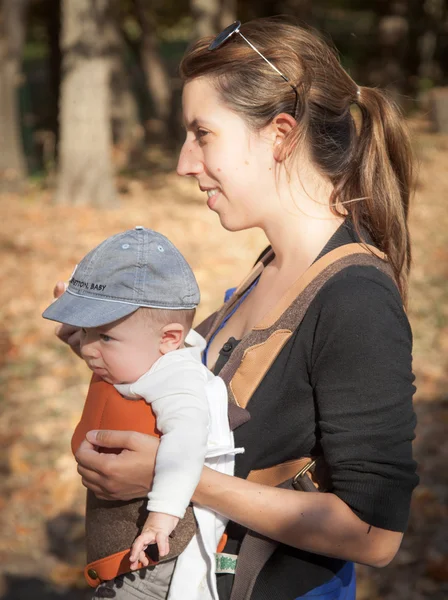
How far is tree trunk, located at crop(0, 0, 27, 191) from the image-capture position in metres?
11.6

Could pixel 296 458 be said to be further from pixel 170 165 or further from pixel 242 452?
pixel 170 165

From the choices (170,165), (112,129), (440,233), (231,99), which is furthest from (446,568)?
(112,129)

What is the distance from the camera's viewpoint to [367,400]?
1.95 m

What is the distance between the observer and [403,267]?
2.47 metres

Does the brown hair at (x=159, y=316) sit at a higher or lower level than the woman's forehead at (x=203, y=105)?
lower

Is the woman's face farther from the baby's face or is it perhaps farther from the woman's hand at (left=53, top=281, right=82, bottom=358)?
the woman's hand at (left=53, top=281, right=82, bottom=358)

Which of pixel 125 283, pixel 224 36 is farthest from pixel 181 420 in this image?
pixel 224 36

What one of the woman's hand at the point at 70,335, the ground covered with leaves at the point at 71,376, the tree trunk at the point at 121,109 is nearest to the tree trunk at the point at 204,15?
the ground covered with leaves at the point at 71,376

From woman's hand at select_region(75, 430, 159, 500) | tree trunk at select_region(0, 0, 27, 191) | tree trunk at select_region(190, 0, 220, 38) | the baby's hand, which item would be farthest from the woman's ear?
tree trunk at select_region(190, 0, 220, 38)

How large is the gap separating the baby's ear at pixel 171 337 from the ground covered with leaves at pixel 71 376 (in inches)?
51.3

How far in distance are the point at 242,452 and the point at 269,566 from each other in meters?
0.32

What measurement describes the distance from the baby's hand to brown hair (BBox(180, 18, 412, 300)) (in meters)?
0.97

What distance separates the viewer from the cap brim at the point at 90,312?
7.02 ft

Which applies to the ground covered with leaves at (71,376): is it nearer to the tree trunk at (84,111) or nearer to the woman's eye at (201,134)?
the tree trunk at (84,111)
